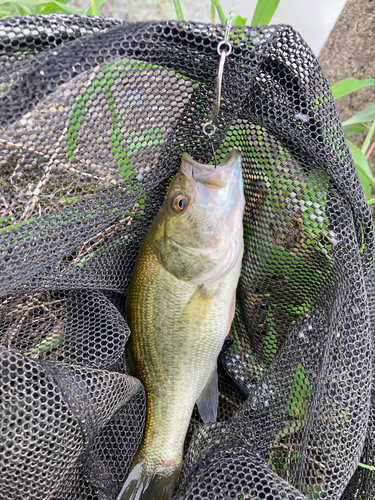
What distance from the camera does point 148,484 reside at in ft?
5.90

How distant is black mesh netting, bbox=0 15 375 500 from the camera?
138 cm

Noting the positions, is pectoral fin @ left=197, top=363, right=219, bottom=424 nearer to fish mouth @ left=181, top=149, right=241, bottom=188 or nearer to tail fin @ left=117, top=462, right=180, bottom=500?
tail fin @ left=117, top=462, right=180, bottom=500

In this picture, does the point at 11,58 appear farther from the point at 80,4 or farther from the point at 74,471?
the point at 80,4

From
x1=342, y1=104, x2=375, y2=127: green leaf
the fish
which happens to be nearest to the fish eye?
the fish

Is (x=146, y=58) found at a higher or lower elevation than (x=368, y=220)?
higher

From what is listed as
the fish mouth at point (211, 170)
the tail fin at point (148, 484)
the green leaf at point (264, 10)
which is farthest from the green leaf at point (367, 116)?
the tail fin at point (148, 484)

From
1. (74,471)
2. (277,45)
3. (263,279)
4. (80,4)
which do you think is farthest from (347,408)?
(80,4)

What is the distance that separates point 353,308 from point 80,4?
5.39 meters

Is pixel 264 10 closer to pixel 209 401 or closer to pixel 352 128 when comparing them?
pixel 352 128

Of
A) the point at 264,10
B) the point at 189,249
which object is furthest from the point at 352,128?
the point at 189,249

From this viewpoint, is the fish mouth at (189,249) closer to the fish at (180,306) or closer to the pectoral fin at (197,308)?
the fish at (180,306)

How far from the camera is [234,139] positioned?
1.88 m

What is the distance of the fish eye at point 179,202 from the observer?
1724 millimetres

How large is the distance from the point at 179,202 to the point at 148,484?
4.55ft
